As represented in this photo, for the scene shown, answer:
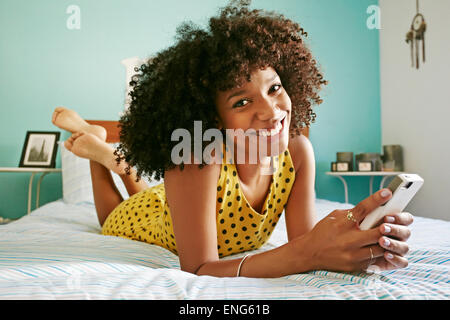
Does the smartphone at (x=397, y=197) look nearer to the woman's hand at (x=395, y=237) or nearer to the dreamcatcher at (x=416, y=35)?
the woman's hand at (x=395, y=237)

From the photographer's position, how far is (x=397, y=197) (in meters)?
0.53

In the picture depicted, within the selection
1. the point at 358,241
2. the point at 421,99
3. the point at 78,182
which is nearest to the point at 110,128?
the point at 78,182

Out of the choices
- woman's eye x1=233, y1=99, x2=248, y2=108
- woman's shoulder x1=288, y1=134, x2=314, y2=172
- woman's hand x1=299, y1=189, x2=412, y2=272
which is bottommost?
woman's hand x1=299, y1=189, x2=412, y2=272

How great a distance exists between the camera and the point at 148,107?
2.87 ft

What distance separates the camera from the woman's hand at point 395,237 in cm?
54

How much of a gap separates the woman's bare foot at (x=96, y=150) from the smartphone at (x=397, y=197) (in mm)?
1209

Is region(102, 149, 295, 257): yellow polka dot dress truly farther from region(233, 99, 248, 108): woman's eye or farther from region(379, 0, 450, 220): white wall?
region(379, 0, 450, 220): white wall

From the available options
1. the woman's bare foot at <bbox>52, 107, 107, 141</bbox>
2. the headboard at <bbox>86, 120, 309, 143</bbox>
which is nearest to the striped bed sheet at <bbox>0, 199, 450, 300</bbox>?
the woman's bare foot at <bbox>52, 107, 107, 141</bbox>

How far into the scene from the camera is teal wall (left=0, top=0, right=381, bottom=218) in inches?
112

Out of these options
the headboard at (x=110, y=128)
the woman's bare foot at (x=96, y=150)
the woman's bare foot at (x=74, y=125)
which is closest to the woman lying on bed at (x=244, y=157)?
the woman's bare foot at (x=96, y=150)

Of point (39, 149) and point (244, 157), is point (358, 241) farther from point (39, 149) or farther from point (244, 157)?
point (39, 149)

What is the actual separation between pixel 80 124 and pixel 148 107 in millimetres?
999

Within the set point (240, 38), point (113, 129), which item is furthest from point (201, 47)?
point (113, 129)

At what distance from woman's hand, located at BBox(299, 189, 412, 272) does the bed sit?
0.08 feet
